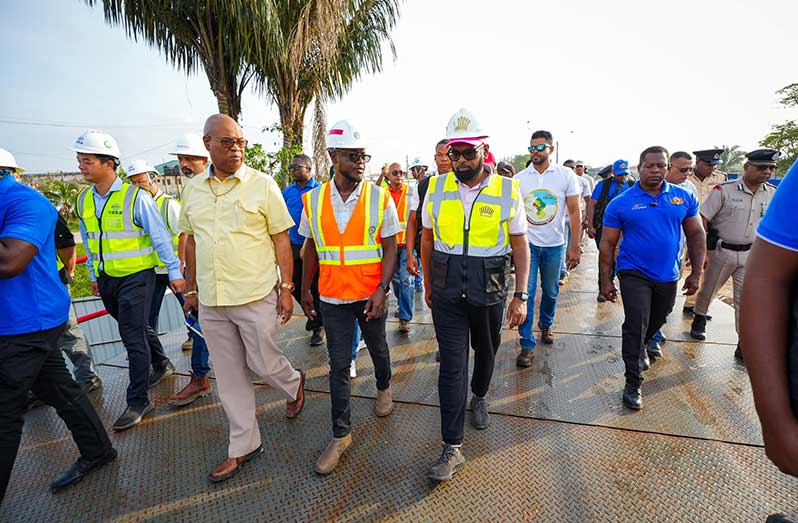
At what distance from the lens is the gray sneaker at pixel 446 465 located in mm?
2156

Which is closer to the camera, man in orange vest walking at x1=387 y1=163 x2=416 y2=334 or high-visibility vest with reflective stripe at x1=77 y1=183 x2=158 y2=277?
high-visibility vest with reflective stripe at x1=77 y1=183 x2=158 y2=277

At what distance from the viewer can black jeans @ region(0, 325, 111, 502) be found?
1979 mm

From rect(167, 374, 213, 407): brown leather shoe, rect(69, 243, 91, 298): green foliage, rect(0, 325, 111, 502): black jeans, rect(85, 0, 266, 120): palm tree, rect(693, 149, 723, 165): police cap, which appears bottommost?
rect(69, 243, 91, 298): green foliage

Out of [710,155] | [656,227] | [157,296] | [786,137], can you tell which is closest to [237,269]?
[157,296]

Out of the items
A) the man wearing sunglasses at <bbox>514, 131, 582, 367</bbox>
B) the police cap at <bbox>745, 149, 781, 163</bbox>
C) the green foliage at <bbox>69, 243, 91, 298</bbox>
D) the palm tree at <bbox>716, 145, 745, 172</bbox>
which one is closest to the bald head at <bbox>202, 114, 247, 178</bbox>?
the man wearing sunglasses at <bbox>514, 131, 582, 367</bbox>

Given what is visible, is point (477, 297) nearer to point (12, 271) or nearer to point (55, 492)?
point (12, 271)

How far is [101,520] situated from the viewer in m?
2.04

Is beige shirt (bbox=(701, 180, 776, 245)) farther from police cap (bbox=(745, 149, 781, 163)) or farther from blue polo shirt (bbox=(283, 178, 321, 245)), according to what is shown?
blue polo shirt (bbox=(283, 178, 321, 245))

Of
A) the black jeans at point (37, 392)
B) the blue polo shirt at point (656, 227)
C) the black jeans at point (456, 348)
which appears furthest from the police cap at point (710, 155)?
the black jeans at point (37, 392)

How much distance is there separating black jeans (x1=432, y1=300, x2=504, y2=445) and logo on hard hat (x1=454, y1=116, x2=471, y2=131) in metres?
0.95

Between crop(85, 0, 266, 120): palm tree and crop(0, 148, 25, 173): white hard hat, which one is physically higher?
crop(85, 0, 266, 120): palm tree

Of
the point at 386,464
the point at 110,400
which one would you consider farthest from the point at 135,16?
the point at 386,464

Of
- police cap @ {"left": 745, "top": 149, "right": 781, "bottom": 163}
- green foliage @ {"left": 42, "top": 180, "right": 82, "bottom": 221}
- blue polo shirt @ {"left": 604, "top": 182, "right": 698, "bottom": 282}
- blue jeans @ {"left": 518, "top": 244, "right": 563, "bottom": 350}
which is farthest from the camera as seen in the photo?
green foliage @ {"left": 42, "top": 180, "right": 82, "bottom": 221}

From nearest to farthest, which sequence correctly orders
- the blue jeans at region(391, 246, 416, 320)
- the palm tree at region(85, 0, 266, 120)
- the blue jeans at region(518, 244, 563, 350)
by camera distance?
the blue jeans at region(518, 244, 563, 350)
the blue jeans at region(391, 246, 416, 320)
the palm tree at region(85, 0, 266, 120)
